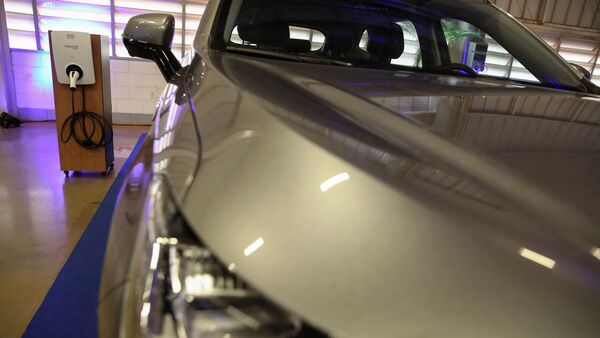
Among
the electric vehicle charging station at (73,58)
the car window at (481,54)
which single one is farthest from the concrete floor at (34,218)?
the car window at (481,54)

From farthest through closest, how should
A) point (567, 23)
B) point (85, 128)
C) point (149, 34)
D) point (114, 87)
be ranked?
point (567, 23) < point (114, 87) < point (85, 128) < point (149, 34)

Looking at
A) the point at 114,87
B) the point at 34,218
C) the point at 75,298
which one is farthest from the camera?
the point at 114,87

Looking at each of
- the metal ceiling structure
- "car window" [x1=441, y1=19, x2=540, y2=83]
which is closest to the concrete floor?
"car window" [x1=441, y1=19, x2=540, y2=83]

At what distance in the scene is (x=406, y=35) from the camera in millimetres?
1441

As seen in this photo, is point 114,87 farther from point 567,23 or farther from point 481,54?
point 567,23

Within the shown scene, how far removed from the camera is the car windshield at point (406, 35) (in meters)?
1.26

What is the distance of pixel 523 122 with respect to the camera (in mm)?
736

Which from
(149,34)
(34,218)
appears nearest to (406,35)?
(149,34)

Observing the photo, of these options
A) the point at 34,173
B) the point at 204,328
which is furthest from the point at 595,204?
the point at 34,173

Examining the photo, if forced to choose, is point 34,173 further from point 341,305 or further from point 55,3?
point 341,305

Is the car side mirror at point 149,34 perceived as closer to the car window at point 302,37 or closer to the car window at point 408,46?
the car window at point 302,37

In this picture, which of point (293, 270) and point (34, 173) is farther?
point (34, 173)

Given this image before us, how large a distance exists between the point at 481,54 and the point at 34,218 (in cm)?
246

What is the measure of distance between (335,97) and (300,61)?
0.40 m
